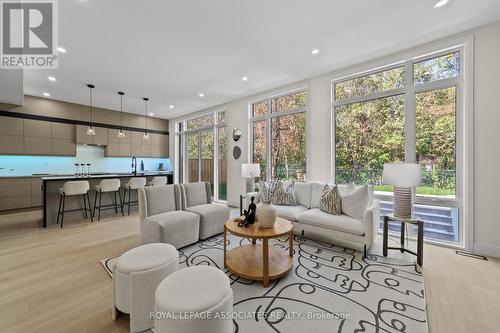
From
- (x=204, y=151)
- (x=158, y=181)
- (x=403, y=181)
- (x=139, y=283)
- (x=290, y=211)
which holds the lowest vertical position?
(x=139, y=283)

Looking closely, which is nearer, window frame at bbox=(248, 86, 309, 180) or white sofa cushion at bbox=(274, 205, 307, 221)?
white sofa cushion at bbox=(274, 205, 307, 221)

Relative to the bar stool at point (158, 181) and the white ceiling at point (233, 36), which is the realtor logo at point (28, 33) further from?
the bar stool at point (158, 181)

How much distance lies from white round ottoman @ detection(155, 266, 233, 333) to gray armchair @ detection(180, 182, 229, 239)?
2.02 metres

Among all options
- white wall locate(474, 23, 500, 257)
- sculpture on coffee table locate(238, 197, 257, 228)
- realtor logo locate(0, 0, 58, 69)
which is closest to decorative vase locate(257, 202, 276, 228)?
sculpture on coffee table locate(238, 197, 257, 228)

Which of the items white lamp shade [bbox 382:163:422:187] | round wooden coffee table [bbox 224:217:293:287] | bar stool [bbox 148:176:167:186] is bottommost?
round wooden coffee table [bbox 224:217:293:287]

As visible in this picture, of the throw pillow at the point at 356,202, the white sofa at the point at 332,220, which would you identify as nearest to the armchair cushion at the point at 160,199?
the white sofa at the point at 332,220

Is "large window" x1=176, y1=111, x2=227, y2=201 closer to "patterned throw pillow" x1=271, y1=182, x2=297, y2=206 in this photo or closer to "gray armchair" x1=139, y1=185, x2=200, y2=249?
"patterned throw pillow" x1=271, y1=182, x2=297, y2=206

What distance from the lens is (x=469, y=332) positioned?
5.22 ft

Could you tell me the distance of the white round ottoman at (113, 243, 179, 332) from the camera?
61.4 inches

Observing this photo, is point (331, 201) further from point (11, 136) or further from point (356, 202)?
point (11, 136)

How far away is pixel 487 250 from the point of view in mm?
2775

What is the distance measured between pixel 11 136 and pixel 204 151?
4846mm

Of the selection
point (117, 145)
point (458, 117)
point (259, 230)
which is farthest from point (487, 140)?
point (117, 145)

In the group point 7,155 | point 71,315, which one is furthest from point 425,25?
point 7,155
